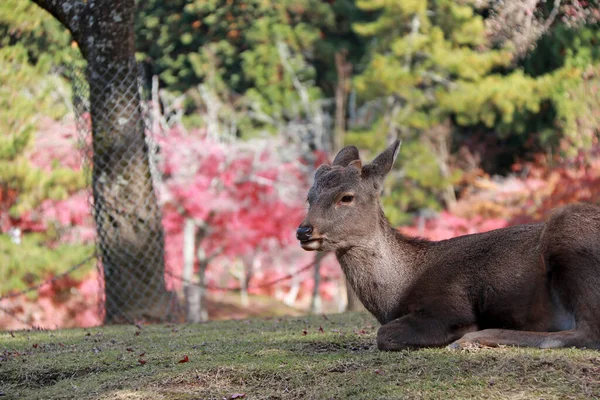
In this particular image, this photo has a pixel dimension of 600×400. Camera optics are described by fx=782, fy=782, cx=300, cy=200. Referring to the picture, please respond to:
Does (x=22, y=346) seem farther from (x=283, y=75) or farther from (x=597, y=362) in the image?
(x=283, y=75)

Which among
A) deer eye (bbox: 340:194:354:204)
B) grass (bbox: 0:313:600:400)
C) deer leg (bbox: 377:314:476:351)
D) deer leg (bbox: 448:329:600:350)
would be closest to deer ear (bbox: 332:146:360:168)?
deer eye (bbox: 340:194:354:204)

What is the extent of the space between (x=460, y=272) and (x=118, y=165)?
434 cm

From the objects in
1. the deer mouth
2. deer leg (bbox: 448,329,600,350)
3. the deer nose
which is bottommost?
deer leg (bbox: 448,329,600,350)

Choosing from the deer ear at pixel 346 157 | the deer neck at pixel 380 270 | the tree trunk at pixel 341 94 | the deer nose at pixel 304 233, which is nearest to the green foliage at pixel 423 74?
the tree trunk at pixel 341 94

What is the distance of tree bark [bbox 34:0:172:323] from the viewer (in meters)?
7.74

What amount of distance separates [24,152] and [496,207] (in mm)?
9785

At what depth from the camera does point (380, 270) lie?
4660mm

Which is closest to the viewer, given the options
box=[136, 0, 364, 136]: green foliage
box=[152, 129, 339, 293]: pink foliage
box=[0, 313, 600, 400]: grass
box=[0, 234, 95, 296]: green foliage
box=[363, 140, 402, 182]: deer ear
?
box=[0, 313, 600, 400]: grass

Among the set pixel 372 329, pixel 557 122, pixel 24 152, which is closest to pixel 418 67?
pixel 557 122

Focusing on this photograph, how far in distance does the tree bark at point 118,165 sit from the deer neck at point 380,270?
362cm

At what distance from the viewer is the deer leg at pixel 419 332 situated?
4.16 m

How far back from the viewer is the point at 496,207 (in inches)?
669

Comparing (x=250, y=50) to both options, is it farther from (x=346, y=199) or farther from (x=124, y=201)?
(x=346, y=199)

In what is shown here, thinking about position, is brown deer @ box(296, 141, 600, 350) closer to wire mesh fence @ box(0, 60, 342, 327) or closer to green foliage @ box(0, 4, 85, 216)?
wire mesh fence @ box(0, 60, 342, 327)
